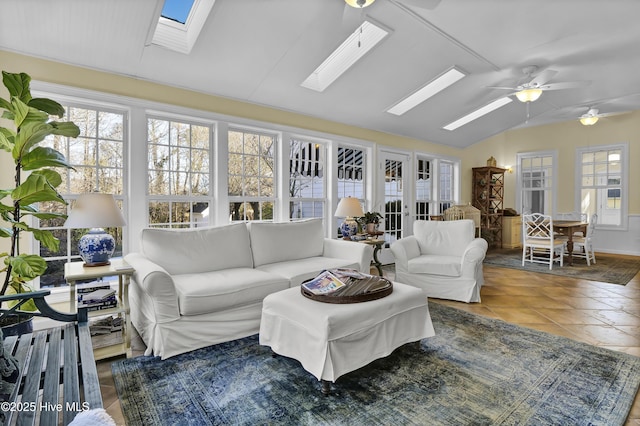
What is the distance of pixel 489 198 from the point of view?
778 cm

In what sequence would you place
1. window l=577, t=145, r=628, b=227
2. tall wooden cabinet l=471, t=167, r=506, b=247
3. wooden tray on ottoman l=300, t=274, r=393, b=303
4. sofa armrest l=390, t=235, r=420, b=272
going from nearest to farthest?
1. wooden tray on ottoman l=300, t=274, r=393, b=303
2. sofa armrest l=390, t=235, r=420, b=272
3. window l=577, t=145, r=628, b=227
4. tall wooden cabinet l=471, t=167, r=506, b=247

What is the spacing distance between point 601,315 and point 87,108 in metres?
5.40

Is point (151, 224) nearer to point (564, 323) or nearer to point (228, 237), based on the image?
point (228, 237)

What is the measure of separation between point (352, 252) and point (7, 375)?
2909mm

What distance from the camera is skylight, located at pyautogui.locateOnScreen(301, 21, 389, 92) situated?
3506 mm

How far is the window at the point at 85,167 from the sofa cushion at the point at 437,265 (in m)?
3.23

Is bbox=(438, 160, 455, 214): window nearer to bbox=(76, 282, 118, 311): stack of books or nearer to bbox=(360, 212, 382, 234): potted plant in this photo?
bbox=(360, 212, 382, 234): potted plant

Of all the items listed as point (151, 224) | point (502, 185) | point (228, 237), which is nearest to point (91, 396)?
point (228, 237)

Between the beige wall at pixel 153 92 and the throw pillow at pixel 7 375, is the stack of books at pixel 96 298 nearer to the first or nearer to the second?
the throw pillow at pixel 7 375

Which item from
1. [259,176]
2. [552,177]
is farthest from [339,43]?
[552,177]

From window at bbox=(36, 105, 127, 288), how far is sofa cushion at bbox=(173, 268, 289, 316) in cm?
117

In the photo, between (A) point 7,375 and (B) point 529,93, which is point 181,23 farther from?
(B) point 529,93

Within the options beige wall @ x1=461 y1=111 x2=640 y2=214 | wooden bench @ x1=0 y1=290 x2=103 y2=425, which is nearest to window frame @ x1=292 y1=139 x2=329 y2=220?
wooden bench @ x1=0 y1=290 x2=103 y2=425

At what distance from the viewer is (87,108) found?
3123 millimetres
